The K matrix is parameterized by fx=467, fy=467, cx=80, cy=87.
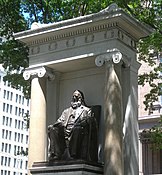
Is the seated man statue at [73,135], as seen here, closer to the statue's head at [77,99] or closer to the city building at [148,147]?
the statue's head at [77,99]

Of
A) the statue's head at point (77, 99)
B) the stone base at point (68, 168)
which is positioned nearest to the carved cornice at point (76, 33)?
the statue's head at point (77, 99)

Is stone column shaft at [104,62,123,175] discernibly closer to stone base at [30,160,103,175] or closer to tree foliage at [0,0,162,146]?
stone base at [30,160,103,175]

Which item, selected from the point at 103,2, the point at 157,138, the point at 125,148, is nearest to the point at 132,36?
the point at 125,148

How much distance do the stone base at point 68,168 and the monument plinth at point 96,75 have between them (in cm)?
19

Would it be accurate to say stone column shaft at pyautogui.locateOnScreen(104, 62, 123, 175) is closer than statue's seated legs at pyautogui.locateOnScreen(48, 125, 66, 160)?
Yes

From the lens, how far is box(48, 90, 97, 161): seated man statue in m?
11.4

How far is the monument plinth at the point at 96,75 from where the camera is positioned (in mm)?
11539

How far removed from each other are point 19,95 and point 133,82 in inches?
3753

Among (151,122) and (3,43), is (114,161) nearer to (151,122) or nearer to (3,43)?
(3,43)

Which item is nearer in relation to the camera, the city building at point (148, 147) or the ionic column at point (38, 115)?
the ionic column at point (38, 115)

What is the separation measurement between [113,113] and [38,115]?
2462 mm

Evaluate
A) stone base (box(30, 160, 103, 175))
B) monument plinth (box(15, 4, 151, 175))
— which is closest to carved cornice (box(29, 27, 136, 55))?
monument plinth (box(15, 4, 151, 175))

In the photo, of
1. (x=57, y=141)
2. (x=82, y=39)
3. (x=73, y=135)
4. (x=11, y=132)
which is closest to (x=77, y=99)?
(x=73, y=135)

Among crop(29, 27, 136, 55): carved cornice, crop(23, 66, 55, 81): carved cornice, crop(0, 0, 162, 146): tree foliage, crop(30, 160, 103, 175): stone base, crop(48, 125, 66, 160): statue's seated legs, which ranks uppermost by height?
crop(0, 0, 162, 146): tree foliage
